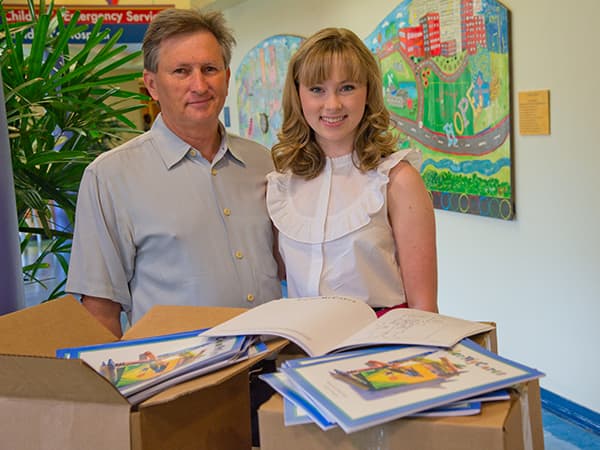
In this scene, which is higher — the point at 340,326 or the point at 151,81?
the point at 151,81

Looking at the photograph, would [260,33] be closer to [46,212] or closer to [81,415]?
[46,212]

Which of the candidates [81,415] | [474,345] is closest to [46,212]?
[81,415]

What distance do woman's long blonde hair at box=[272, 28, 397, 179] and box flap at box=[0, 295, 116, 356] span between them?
28.5 inches

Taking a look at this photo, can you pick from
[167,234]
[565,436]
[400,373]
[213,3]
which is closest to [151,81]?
[167,234]

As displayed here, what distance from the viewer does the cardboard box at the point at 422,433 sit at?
838mm

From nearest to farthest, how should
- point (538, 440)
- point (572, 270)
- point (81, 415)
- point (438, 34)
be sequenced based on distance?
point (81, 415) < point (538, 440) < point (572, 270) < point (438, 34)

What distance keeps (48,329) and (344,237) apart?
69cm

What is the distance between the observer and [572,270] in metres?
3.66

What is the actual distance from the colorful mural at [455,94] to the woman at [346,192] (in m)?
2.38

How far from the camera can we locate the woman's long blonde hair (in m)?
1.74

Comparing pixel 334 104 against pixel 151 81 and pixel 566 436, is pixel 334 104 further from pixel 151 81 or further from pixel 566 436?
pixel 566 436

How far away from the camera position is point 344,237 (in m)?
1.67

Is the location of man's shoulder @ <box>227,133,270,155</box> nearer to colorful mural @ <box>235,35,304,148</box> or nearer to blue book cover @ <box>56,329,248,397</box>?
blue book cover @ <box>56,329,248,397</box>

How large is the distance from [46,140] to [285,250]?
1.35 metres
